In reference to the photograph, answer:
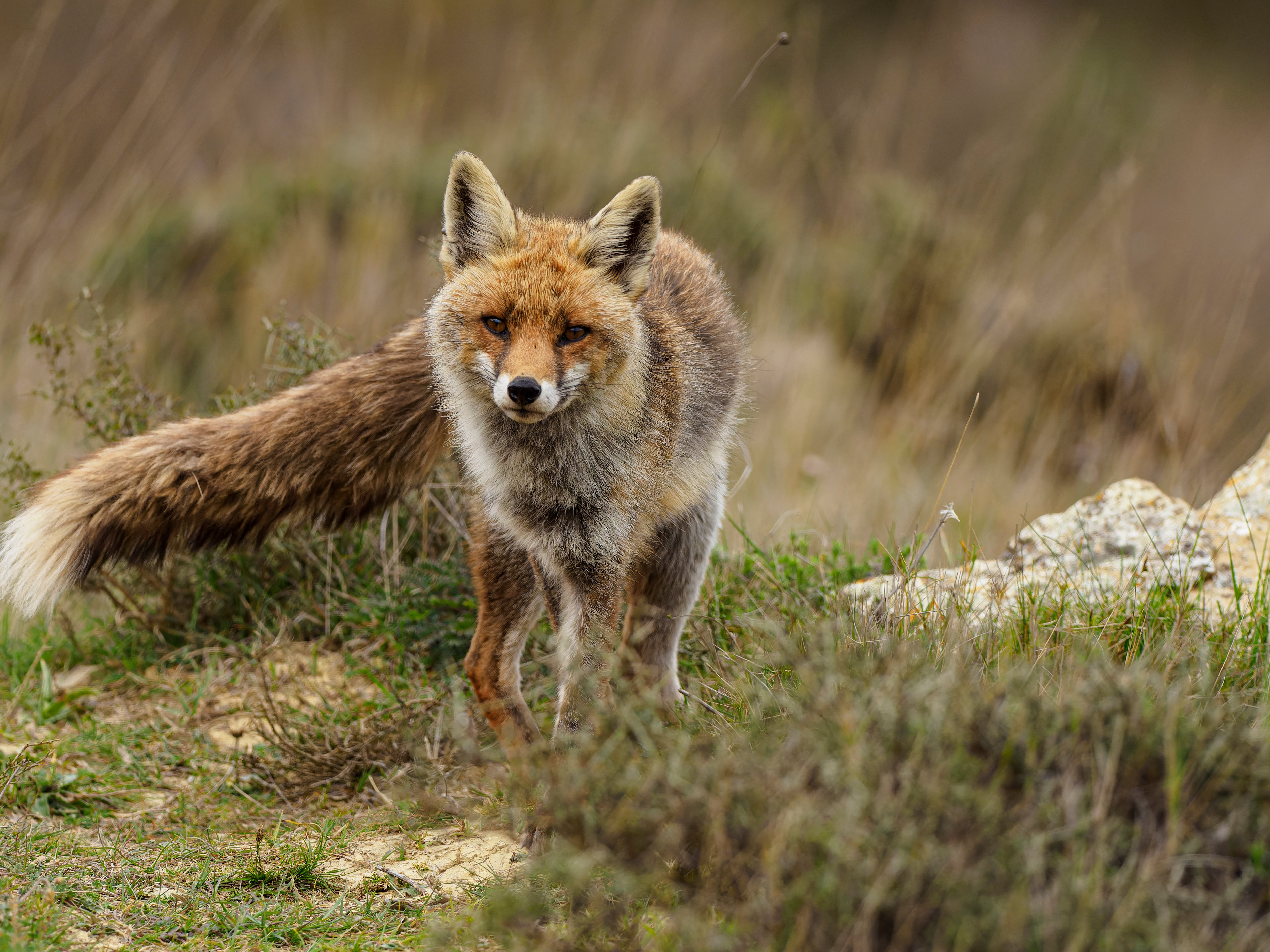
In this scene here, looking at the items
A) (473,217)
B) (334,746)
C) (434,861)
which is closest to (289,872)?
(434,861)

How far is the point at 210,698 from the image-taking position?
3920 mm

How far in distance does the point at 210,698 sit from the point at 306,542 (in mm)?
724

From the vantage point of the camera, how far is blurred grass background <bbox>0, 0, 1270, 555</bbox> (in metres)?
6.54

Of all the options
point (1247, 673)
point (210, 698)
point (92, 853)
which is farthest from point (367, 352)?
point (1247, 673)

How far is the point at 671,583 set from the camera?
12.2 ft

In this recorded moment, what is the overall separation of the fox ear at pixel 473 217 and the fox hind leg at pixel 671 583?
1.12 meters

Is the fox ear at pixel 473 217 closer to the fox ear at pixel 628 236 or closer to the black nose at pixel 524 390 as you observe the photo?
the fox ear at pixel 628 236

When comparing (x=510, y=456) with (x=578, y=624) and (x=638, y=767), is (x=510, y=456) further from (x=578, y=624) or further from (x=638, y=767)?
(x=638, y=767)

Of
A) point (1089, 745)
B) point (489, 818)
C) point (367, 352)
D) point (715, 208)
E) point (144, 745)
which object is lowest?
point (144, 745)

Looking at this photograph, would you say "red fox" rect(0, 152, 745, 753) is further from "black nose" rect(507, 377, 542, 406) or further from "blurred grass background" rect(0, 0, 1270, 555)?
"blurred grass background" rect(0, 0, 1270, 555)

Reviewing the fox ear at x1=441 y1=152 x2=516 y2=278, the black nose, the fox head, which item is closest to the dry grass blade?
the fox head

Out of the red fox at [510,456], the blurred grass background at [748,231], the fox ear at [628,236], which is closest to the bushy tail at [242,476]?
the red fox at [510,456]

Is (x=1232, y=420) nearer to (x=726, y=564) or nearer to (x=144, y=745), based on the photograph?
(x=726, y=564)

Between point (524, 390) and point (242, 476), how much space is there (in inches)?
49.3
